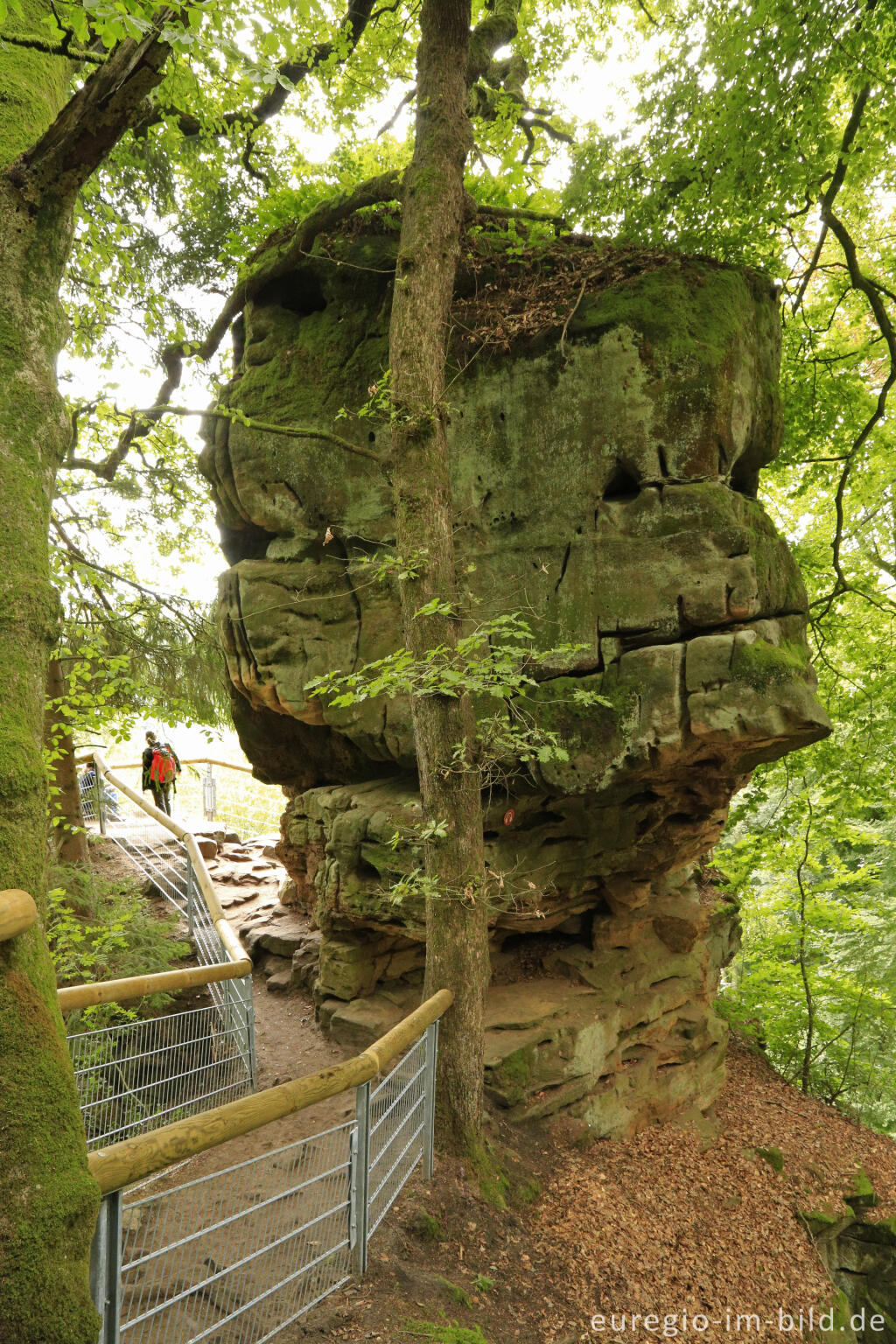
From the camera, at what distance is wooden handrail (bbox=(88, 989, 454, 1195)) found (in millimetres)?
2301

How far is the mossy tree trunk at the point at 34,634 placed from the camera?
200cm

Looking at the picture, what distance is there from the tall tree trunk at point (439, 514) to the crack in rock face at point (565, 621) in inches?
21.2

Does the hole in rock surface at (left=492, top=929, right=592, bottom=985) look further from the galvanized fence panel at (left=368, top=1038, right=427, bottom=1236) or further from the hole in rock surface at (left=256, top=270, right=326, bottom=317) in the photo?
the hole in rock surface at (left=256, top=270, right=326, bottom=317)

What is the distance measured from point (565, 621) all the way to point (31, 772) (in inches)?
181

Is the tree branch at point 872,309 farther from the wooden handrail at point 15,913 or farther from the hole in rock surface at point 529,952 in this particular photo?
the wooden handrail at point 15,913

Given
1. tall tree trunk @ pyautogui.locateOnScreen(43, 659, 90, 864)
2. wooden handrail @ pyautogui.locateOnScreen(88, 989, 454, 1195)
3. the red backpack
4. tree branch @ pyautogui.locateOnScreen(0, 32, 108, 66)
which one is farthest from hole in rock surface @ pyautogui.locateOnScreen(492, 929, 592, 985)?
the red backpack

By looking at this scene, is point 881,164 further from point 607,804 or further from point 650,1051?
point 650,1051

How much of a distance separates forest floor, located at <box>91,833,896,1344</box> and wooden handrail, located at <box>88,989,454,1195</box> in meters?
0.90

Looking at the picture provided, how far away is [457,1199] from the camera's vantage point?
172 inches

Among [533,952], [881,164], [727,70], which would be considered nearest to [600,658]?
[533,952]

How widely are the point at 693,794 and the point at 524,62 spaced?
33.3 feet

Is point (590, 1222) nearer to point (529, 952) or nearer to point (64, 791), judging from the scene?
point (529, 952)

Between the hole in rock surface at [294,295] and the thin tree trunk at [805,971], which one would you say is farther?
the thin tree trunk at [805,971]

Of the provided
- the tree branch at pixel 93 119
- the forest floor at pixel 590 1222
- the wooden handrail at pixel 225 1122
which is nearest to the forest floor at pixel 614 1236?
the forest floor at pixel 590 1222
